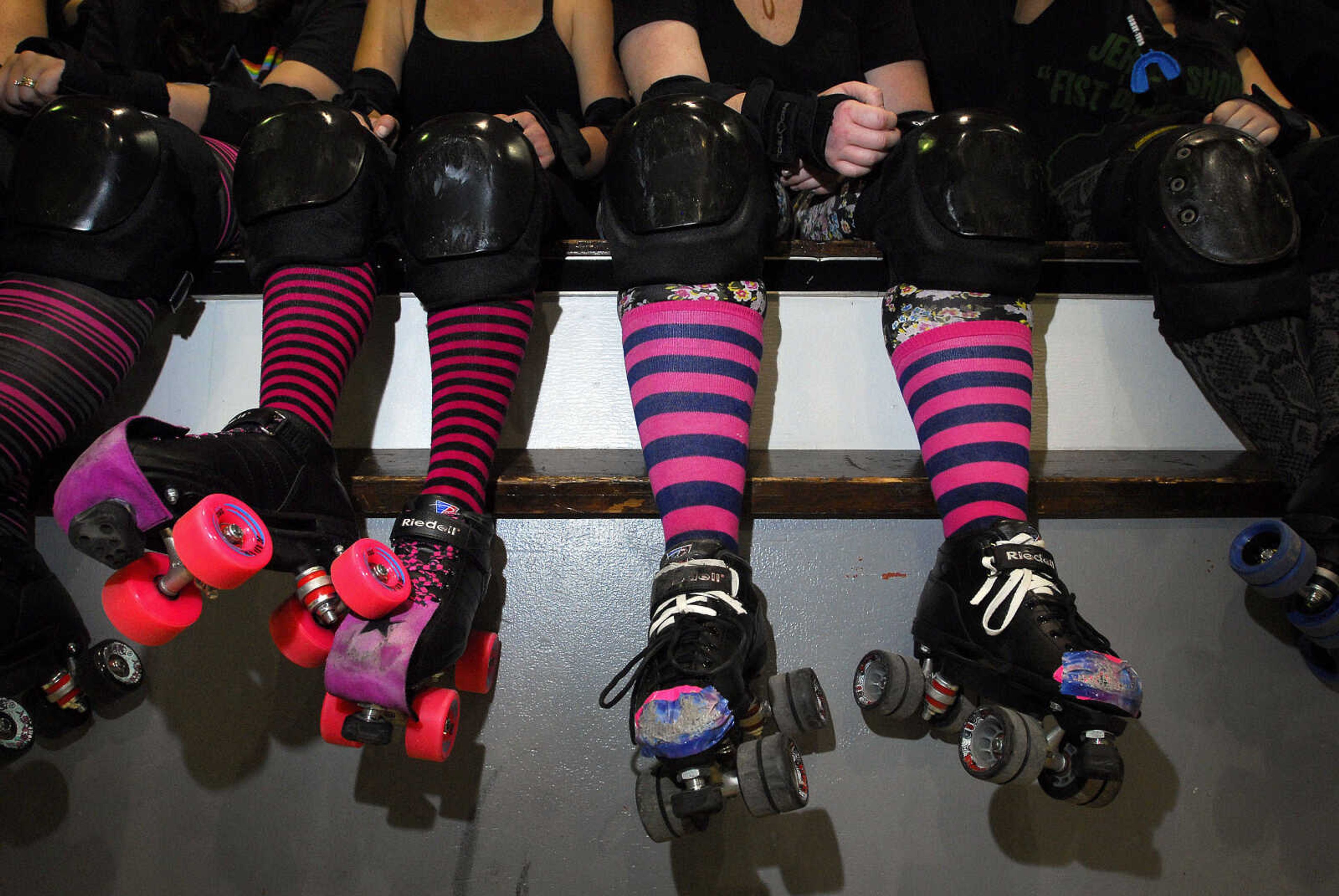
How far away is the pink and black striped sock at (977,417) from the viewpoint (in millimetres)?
718

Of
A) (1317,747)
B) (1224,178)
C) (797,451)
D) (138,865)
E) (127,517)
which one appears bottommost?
(138,865)

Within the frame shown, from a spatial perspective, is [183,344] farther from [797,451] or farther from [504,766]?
[797,451]

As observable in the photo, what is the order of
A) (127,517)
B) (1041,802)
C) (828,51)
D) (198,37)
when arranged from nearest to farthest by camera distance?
(127,517) < (1041,802) < (828,51) < (198,37)

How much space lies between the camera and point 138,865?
2.74 ft

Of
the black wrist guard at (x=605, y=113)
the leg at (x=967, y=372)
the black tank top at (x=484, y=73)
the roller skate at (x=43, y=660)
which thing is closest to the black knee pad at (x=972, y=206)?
the leg at (x=967, y=372)

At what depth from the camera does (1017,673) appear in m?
0.63

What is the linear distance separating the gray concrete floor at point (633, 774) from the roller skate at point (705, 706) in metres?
0.19

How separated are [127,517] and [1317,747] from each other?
43.2 inches

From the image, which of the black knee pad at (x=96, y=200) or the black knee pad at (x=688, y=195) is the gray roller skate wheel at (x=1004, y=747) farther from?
the black knee pad at (x=96, y=200)

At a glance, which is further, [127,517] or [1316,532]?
[1316,532]

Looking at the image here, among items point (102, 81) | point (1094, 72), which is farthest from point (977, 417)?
point (102, 81)

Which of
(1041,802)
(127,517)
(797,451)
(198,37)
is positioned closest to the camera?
(127,517)

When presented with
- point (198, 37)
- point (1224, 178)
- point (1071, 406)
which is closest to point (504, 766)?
point (1071, 406)

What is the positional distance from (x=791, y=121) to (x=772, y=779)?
0.60 metres
